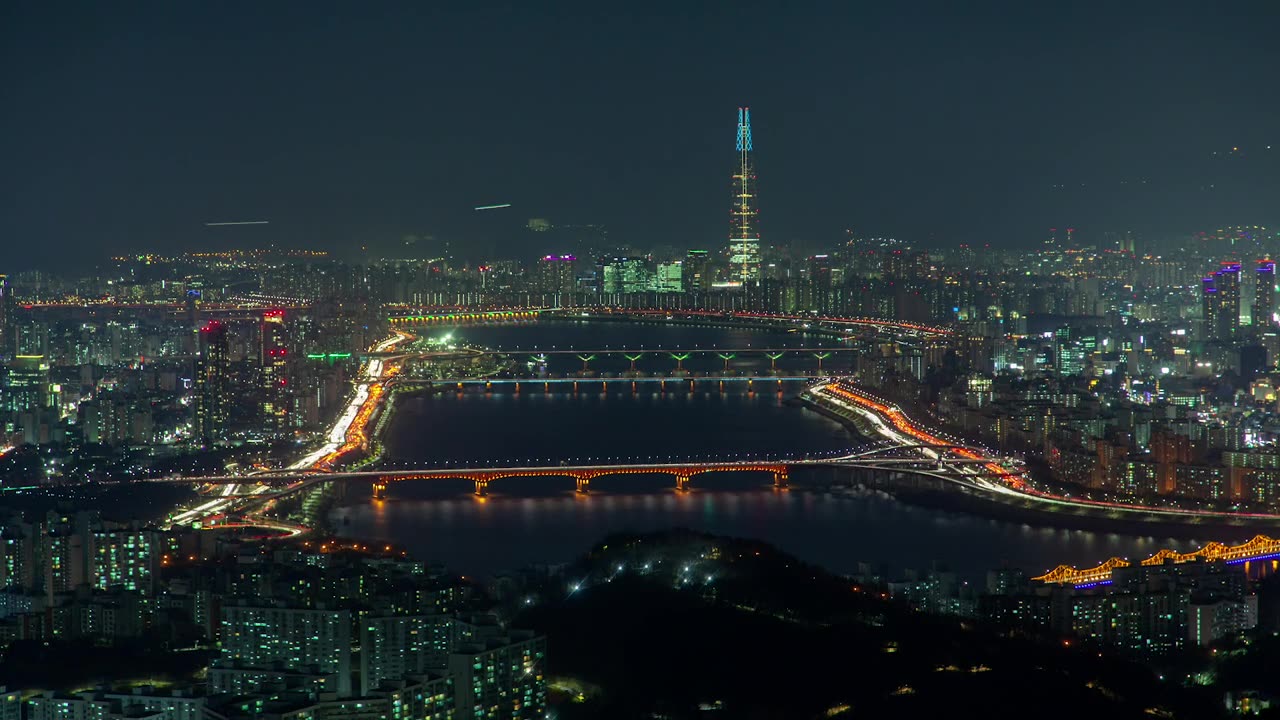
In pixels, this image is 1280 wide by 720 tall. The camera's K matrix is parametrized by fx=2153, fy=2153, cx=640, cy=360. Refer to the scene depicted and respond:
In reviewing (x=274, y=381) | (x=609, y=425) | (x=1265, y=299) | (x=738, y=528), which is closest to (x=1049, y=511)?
(x=738, y=528)

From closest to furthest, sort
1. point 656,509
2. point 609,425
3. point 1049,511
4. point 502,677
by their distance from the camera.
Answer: point 502,677
point 656,509
point 1049,511
point 609,425

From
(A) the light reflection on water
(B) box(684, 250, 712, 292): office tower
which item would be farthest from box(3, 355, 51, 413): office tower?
(B) box(684, 250, 712, 292): office tower

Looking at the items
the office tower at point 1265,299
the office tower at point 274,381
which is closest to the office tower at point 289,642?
the office tower at point 274,381

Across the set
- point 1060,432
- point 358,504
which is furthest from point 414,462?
point 1060,432

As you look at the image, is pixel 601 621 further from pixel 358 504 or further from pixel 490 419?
pixel 490 419

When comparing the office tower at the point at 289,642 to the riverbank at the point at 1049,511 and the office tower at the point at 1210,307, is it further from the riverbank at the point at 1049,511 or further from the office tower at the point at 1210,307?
the office tower at the point at 1210,307

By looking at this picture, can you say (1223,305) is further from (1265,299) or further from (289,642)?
(289,642)
